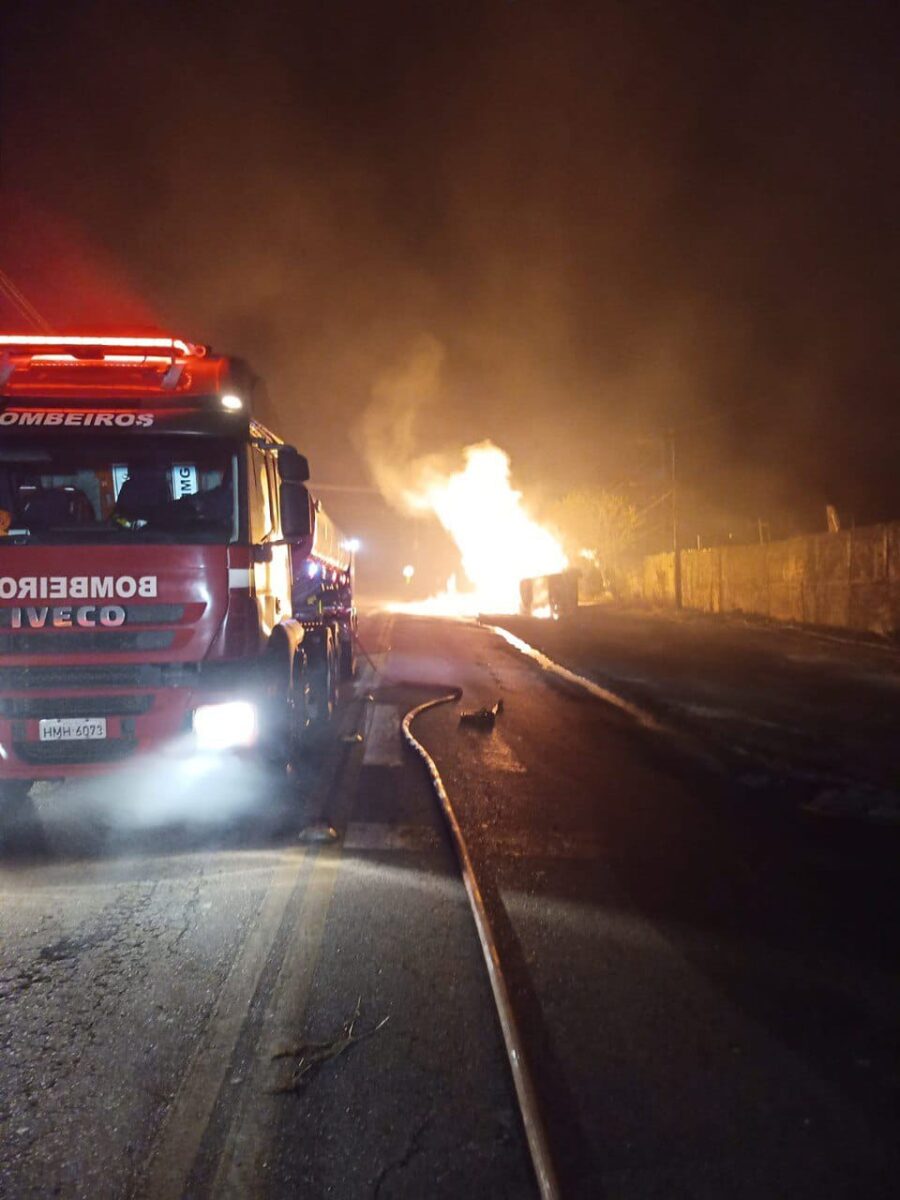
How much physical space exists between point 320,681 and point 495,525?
40.7 meters

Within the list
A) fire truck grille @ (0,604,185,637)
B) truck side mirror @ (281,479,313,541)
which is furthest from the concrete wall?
fire truck grille @ (0,604,185,637)

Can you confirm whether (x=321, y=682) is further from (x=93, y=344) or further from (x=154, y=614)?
(x=93, y=344)

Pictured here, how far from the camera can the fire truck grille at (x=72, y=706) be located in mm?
5820

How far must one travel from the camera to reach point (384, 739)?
31.9 feet

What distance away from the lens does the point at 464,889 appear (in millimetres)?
5059

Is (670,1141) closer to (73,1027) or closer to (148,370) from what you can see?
(73,1027)

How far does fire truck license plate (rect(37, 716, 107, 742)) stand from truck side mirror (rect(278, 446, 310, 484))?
2.29 m

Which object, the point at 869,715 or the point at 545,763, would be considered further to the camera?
the point at 869,715

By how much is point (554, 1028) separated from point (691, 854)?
2548mm

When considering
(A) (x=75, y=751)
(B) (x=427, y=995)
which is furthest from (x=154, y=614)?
(B) (x=427, y=995)

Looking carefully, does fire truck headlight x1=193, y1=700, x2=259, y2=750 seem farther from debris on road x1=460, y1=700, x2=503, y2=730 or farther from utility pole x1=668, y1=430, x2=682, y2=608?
utility pole x1=668, y1=430, x2=682, y2=608

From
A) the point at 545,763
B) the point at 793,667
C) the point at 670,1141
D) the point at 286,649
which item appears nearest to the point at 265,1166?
the point at 670,1141

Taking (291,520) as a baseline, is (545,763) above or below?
below

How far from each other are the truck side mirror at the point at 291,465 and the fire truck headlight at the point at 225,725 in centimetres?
187
